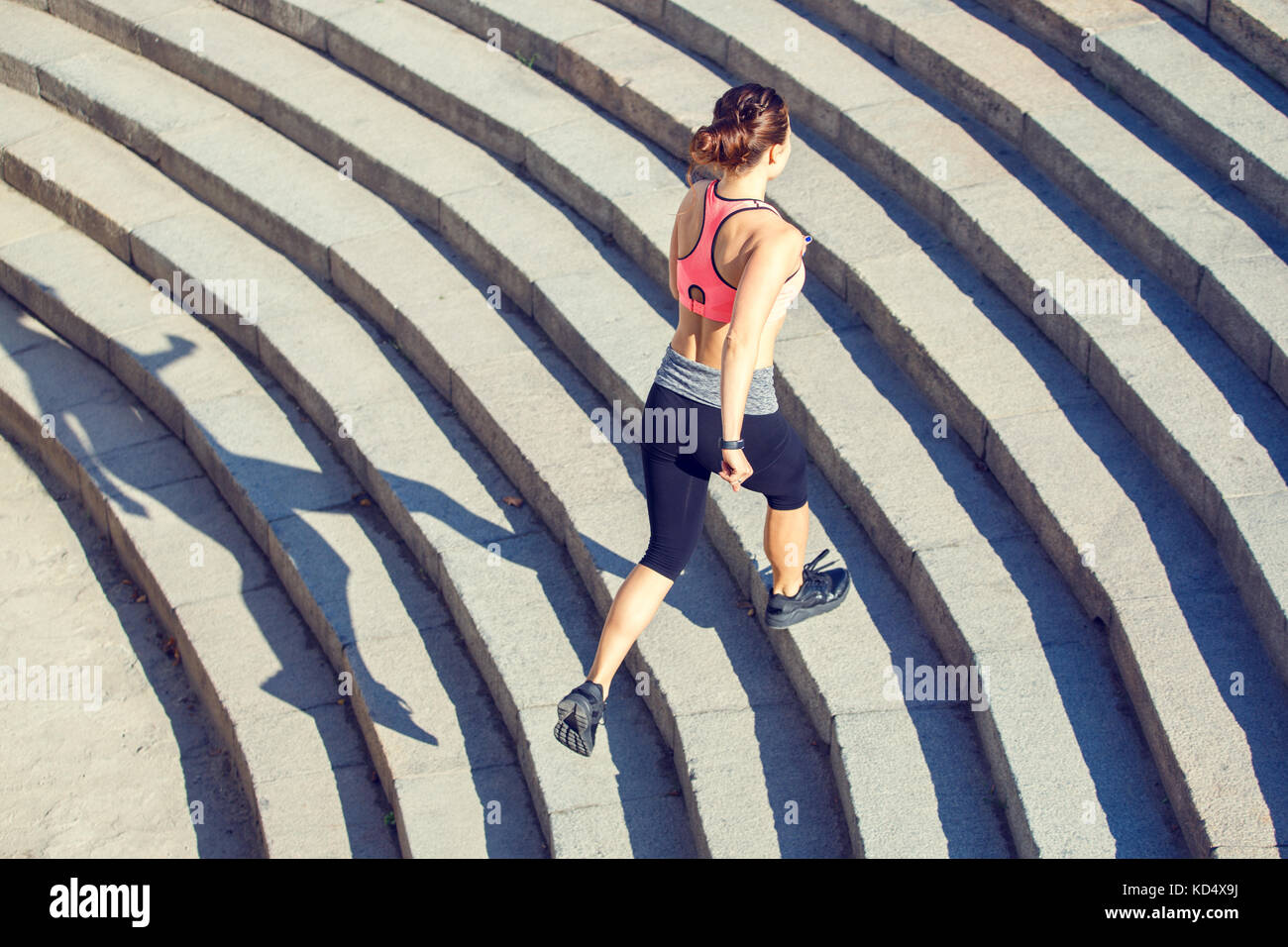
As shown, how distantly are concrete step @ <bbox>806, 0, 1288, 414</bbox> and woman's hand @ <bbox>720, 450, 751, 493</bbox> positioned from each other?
7.47ft

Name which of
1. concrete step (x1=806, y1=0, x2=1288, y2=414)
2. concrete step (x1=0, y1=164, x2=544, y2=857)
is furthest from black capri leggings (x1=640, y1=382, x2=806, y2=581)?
concrete step (x1=806, y1=0, x2=1288, y2=414)

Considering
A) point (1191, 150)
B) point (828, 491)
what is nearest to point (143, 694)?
point (828, 491)

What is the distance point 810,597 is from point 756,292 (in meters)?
1.40

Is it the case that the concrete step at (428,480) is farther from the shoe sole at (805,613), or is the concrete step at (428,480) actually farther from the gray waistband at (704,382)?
the gray waistband at (704,382)

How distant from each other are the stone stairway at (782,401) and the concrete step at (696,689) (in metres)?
0.02

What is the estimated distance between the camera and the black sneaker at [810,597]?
4.92 meters

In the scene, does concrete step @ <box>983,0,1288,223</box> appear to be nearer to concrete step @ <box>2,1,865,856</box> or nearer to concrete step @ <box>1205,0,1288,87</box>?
concrete step @ <box>1205,0,1288,87</box>

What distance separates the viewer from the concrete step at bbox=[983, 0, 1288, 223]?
19.6 ft

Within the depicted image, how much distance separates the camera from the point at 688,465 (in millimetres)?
4344

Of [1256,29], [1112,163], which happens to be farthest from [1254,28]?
[1112,163]

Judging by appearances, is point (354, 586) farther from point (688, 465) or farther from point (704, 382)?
point (704, 382)

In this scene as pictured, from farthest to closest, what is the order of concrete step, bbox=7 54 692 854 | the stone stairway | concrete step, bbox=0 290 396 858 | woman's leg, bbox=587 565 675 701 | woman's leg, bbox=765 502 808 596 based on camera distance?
concrete step, bbox=0 290 396 858
concrete step, bbox=7 54 692 854
woman's leg, bbox=765 502 808 596
the stone stairway
woman's leg, bbox=587 565 675 701

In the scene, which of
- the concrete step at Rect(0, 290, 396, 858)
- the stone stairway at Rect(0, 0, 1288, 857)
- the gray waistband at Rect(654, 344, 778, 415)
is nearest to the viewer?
the gray waistband at Rect(654, 344, 778, 415)

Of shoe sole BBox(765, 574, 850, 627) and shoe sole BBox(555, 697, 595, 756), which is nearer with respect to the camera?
shoe sole BBox(555, 697, 595, 756)
